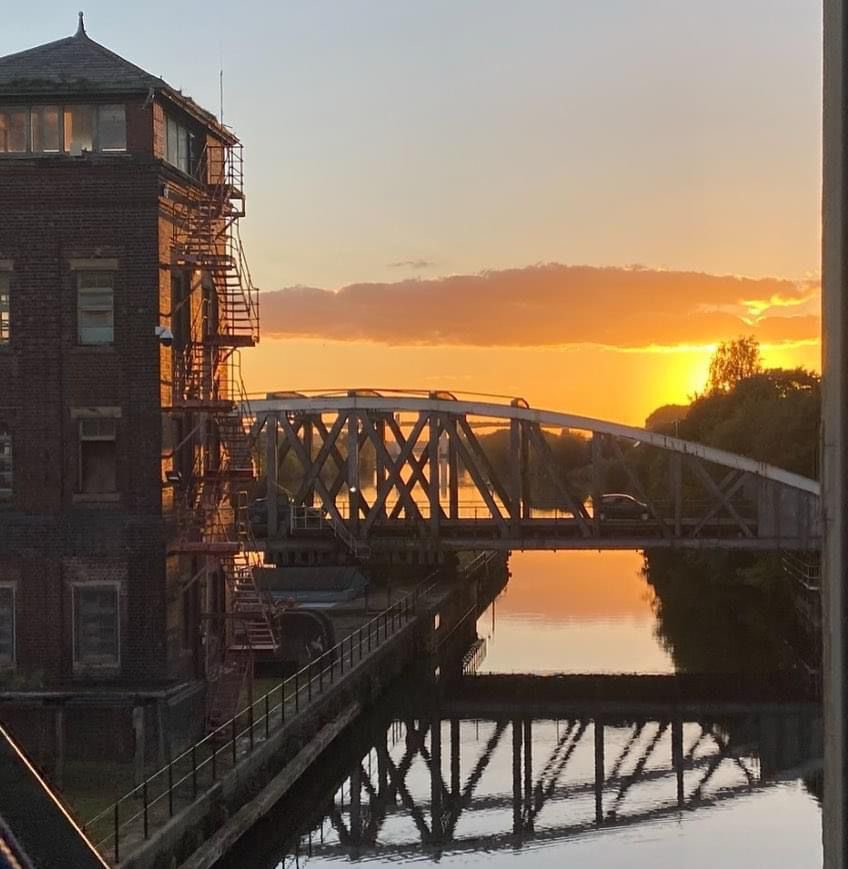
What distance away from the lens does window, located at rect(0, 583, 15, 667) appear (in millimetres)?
26844

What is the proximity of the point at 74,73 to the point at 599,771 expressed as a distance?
2042 cm

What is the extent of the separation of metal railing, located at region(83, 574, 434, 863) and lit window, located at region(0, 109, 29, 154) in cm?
1187

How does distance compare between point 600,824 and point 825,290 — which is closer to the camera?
point 825,290

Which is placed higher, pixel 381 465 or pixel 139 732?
pixel 381 465

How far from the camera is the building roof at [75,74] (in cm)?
2630

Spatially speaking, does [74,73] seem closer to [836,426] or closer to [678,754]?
[678,754]

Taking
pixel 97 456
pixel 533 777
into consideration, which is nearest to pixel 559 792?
pixel 533 777

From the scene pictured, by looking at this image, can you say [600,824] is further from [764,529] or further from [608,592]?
[608,592]

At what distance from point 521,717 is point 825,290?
36.8 meters

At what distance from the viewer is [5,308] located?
26812 millimetres

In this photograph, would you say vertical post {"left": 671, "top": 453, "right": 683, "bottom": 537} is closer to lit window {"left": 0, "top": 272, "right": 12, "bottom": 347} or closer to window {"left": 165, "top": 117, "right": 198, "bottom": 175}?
window {"left": 165, "top": 117, "right": 198, "bottom": 175}

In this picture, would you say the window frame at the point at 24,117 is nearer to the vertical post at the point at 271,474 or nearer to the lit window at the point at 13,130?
the lit window at the point at 13,130

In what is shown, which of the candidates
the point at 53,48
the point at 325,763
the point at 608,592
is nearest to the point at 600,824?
the point at 325,763

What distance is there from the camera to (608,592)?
80.6 m
